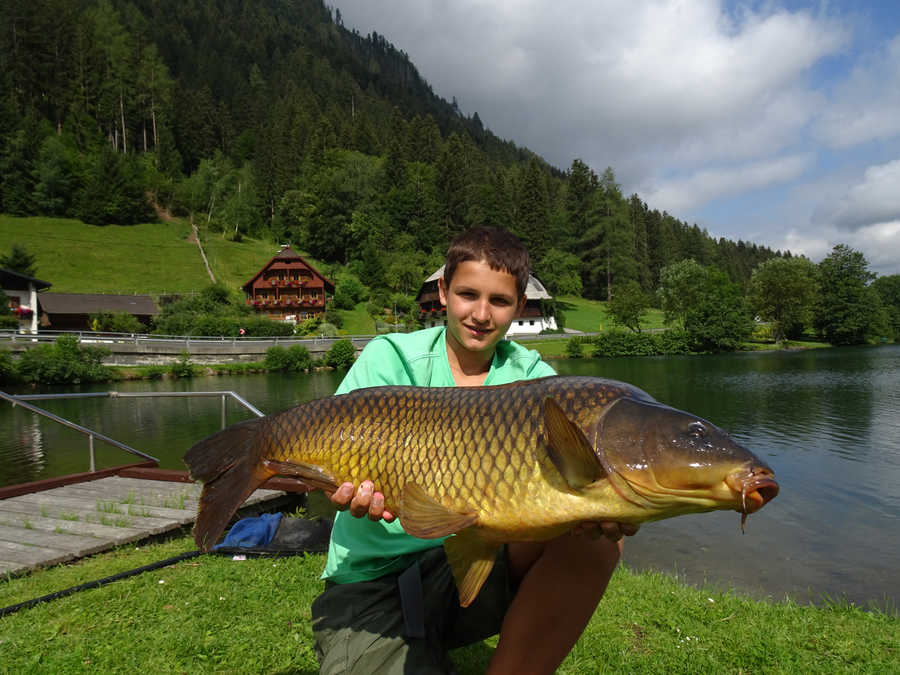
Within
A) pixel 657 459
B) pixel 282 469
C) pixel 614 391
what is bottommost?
pixel 282 469

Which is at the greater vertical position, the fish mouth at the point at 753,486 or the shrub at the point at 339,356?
the fish mouth at the point at 753,486

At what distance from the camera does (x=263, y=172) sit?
64.6 m

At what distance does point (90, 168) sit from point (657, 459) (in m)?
63.2

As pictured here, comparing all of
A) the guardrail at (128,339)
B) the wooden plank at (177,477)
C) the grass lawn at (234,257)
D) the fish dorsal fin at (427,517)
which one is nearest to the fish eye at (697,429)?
the fish dorsal fin at (427,517)

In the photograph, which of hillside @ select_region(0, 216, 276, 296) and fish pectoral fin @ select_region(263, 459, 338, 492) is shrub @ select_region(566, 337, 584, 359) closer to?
hillside @ select_region(0, 216, 276, 296)

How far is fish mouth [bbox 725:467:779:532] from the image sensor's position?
1.12 metres

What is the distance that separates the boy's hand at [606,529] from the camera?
1.28 metres

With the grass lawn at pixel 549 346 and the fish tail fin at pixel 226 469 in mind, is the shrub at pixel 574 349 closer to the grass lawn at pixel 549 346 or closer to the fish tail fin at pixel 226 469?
the grass lawn at pixel 549 346

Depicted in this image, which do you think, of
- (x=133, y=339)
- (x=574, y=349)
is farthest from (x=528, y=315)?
(x=133, y=339)

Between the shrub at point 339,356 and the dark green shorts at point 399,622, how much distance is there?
944 inches

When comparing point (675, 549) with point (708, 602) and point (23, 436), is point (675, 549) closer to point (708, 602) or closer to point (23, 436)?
point (708, 602)

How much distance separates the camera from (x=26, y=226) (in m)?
44.2

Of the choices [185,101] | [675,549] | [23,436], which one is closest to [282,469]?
[675,549]

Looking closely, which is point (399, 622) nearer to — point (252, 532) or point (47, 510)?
point (252, 532)
